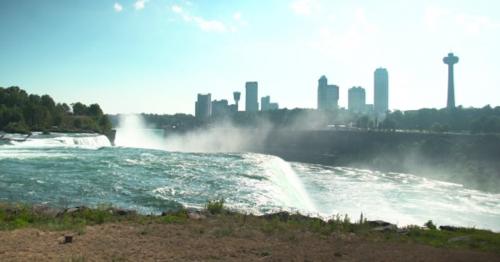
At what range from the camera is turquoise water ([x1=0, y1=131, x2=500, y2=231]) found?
20.3 metres

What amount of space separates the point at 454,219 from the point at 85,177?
27513 mm

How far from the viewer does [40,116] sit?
303 feet

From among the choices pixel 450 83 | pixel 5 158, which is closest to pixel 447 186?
pixel 5 158

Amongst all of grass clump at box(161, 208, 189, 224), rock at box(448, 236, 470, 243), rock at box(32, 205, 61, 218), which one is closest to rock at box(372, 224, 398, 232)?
rock at box(448, 236, 470, 243)

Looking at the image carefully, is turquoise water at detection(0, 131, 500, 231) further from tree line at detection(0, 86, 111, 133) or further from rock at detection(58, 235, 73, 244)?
tree line at detection(0, 86, 111, 133)

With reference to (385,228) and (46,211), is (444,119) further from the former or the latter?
A: (46,211)

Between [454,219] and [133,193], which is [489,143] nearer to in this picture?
[454,219]

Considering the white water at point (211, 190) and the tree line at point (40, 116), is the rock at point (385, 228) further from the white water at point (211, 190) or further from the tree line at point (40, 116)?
the tree line at point (40, 116)

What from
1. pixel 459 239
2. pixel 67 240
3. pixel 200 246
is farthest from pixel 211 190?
pixel 459 239

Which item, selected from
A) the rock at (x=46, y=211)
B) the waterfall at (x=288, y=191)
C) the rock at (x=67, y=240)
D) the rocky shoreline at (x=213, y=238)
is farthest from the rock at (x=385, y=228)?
the rock at (x=46, y=211)

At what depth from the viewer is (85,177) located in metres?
25.5

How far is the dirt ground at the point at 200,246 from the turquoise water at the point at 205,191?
6088 millimetres

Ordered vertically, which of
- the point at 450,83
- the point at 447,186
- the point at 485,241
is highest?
the point at 450,83

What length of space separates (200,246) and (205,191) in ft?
40.2
